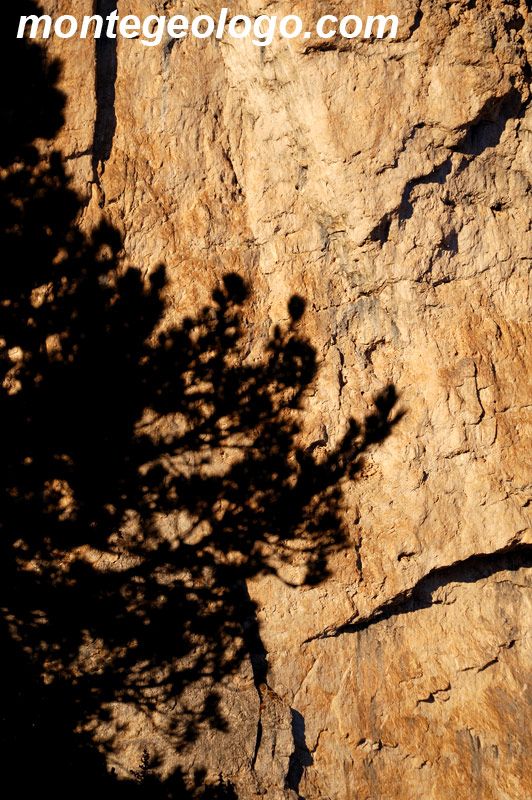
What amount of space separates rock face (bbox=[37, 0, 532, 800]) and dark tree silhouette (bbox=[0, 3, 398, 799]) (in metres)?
0.25

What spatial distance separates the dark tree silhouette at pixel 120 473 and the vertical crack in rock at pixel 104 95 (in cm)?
34

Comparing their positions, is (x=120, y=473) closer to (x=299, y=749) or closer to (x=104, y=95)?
(x=299, y=749)

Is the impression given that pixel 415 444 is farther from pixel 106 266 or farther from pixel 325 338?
pixel 106 266

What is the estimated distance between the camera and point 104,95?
5.42 m

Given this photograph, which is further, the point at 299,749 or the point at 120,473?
the point at 299,749

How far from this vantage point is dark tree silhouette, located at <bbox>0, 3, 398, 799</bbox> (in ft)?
17.1

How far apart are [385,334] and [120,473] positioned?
2.65 meters

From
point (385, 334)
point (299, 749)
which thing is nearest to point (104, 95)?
point (385, 334)

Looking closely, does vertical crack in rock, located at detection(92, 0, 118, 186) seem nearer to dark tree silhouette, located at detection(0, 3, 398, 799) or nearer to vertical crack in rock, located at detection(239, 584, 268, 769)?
dark tree silhouette, located at detection(0, 3, 398, 799)

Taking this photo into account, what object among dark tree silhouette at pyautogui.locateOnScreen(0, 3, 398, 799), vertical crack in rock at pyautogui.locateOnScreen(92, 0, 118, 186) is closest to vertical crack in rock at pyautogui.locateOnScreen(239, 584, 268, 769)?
dark tree silhouette at pyautogui.locateOnScreen(0, 3, 398, 799)

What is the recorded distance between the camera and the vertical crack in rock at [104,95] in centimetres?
536

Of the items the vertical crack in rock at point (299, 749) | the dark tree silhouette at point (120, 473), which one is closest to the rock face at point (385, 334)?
the vertical crack in rock at point (299, 749)

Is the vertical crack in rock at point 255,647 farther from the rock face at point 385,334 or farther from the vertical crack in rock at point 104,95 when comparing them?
the vertical crack in rock at point 104,95

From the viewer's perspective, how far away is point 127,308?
17.9ft
